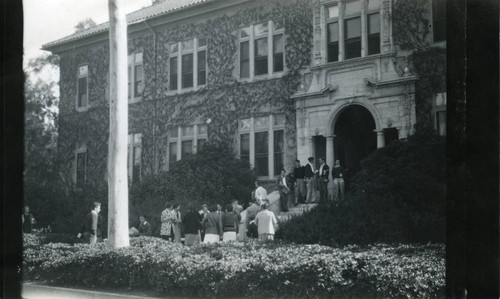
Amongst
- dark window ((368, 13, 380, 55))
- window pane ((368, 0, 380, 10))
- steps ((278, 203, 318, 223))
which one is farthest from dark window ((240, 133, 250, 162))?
window pane ((368, 0, 380, 10))

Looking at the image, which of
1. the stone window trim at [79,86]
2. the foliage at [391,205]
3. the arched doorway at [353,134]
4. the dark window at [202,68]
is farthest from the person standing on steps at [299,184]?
the stone window trim at [79,86]

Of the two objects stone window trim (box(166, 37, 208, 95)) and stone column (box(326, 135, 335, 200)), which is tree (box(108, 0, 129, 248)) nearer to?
stone window trim (box(166, 37, 208, 95))

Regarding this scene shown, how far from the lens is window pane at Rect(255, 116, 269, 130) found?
16.1 meters

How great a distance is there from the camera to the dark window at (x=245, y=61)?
53.8 ft

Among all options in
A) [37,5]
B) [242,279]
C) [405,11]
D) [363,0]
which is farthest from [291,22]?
[242,279]

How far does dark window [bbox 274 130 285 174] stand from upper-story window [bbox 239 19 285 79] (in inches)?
70.5

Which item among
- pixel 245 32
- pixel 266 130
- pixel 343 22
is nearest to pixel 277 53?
pixel 245 32

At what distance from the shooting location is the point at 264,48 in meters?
15.9

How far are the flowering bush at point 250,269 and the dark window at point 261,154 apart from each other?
13.2 feet

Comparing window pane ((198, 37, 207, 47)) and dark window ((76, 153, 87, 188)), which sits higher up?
window pane ((198, 37, 207, 47))

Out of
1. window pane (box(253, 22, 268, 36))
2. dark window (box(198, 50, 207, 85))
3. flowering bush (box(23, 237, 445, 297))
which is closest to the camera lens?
flowering bush (box(23, 237, 445, 297))

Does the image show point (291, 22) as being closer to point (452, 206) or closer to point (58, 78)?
point (58, 78)

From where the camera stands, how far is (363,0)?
47.6 feet

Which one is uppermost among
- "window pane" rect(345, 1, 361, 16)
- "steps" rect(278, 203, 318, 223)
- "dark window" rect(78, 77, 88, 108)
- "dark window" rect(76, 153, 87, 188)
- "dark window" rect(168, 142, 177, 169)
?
"window pane" rect(345, 1, 361, 16)
